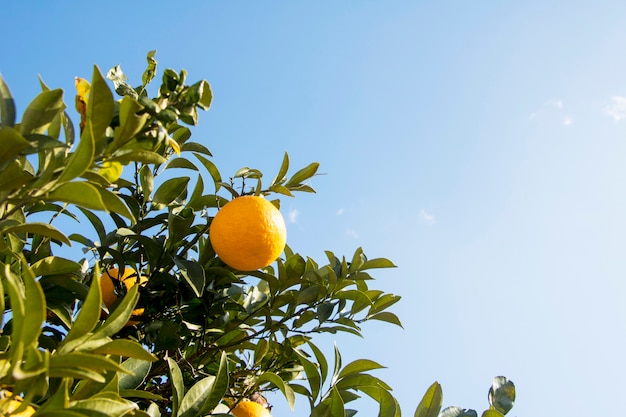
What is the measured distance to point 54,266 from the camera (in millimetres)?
1715

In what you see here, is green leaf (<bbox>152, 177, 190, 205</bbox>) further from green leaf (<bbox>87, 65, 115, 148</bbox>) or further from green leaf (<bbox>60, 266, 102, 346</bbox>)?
green leaf (<bbox>60, 266, 102, 346</bbox>)

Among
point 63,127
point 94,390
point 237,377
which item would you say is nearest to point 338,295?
point 237,377

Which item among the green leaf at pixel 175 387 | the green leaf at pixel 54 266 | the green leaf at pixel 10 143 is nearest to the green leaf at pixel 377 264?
the green leaf at pixel 175 387

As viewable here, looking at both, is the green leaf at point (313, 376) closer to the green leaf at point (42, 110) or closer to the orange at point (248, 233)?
the orange at point (248, 233)

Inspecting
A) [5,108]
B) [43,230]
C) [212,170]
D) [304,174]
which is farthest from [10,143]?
[304,174]

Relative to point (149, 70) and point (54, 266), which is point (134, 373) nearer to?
point (54, 266)

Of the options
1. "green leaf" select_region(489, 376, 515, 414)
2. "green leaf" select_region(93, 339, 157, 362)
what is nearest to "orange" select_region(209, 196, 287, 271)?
"green leaf" select_region(93, 339, 157, 362)

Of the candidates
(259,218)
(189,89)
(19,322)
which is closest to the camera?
(19,322)

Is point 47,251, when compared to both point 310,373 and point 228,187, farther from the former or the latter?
point 310,373

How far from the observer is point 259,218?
178 centimetres

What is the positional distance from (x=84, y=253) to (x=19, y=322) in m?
1.38

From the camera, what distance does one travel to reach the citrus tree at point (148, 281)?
104cm

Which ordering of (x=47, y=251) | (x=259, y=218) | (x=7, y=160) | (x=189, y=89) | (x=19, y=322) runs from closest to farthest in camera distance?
(x=19, y=322)
(x=7, y=160)
(x=189, y=89)
(x=259, y=218)
(x=47, y=251)

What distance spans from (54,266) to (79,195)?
719 mm
